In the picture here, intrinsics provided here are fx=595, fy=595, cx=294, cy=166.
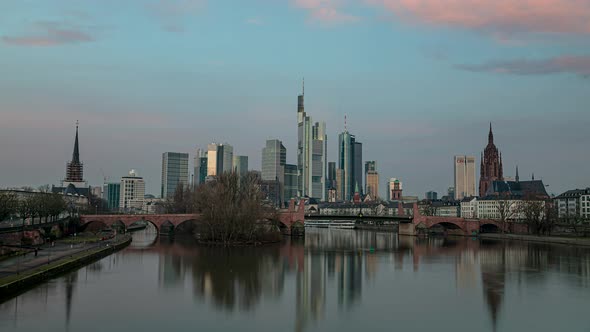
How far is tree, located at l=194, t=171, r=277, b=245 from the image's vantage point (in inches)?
3231

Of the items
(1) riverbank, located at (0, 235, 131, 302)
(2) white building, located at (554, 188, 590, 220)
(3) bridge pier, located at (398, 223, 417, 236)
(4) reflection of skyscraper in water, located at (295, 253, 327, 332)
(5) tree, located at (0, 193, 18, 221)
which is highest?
(2) white building, located at (554, 188, 590, 220)

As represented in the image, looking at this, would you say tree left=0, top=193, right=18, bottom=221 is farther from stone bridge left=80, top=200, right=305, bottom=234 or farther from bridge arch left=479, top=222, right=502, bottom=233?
bridge arch left=479, top=222, right=502, bottom=233

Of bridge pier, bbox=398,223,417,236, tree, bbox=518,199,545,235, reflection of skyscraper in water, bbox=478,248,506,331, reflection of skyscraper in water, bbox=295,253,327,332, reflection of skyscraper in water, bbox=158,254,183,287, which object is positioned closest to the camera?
reflection of skyscraper in water, bbox=295,253,327,332

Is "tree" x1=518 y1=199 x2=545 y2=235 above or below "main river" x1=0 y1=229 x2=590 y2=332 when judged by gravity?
above

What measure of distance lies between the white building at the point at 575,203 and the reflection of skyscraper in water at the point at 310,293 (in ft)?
336

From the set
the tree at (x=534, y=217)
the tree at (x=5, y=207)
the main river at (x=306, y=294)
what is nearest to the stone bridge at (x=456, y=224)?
the tree at (x=534, y=217)

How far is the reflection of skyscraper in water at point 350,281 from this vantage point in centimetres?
4306

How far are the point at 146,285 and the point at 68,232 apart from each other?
5113 cm

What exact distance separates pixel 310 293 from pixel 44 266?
73.3 feet

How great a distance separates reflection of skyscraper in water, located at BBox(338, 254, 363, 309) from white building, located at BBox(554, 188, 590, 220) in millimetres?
94705

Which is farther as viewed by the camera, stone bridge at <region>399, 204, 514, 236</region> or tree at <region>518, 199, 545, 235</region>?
stone bridge at <region>399, 204, 514, 236</region>

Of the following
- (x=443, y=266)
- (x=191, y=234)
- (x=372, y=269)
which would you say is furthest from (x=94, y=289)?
(x=191, y=234)

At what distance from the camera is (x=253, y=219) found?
8400 centimetres

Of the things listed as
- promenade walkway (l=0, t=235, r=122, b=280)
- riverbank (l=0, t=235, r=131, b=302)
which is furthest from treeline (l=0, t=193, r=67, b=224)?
riverbank (l=0, t=235, r=131, b=302)
